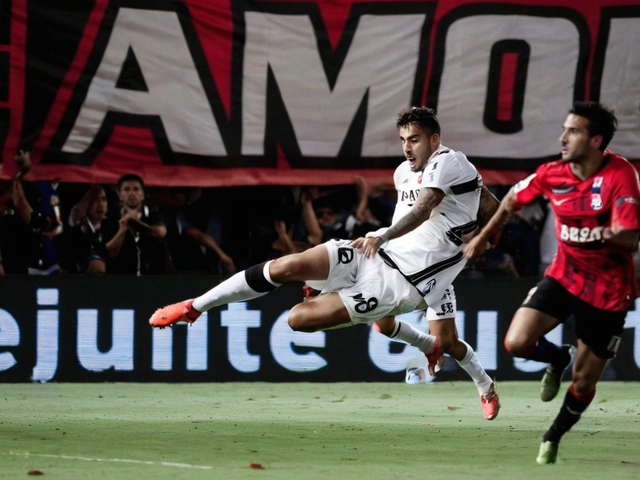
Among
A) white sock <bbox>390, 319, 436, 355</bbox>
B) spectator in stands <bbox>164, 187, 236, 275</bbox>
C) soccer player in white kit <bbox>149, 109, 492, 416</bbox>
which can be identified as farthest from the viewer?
spectator in stands <bbox>164, 187, 236, 275</bbox>

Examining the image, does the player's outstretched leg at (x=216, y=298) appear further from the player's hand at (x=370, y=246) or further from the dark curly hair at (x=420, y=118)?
the dark curly hair at (x=420, y=118)

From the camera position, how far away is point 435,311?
341 inches

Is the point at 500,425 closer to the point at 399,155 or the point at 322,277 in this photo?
the point at 322,277

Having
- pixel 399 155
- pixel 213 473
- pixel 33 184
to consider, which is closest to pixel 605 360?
pixel 213 473

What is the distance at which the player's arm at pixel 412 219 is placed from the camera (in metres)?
7.62

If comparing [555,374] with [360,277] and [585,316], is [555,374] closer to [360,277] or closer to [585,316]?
[585,316]

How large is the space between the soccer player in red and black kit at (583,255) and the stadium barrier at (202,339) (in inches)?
195

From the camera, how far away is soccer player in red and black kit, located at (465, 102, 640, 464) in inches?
263

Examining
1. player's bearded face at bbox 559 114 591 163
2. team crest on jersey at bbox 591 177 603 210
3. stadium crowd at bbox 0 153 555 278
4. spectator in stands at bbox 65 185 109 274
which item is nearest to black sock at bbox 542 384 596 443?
team crest on jersey at bbox 591 177 603 210

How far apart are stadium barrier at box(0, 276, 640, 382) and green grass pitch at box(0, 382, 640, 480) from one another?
20 cm

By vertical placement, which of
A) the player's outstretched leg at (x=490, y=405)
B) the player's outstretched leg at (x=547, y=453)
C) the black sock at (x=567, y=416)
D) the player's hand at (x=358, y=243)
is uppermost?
the player's hand at (x=358, y=243)

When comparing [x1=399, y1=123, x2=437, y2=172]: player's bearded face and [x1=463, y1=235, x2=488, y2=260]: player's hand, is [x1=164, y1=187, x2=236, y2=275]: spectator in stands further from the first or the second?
[x1=463, y1=235, x2=488, y2=260]: player's hand

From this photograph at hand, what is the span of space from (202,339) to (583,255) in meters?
5.70

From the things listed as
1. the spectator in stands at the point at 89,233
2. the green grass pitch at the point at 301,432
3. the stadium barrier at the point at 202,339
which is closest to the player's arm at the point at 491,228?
the green grass pitch at the point at 301,432
